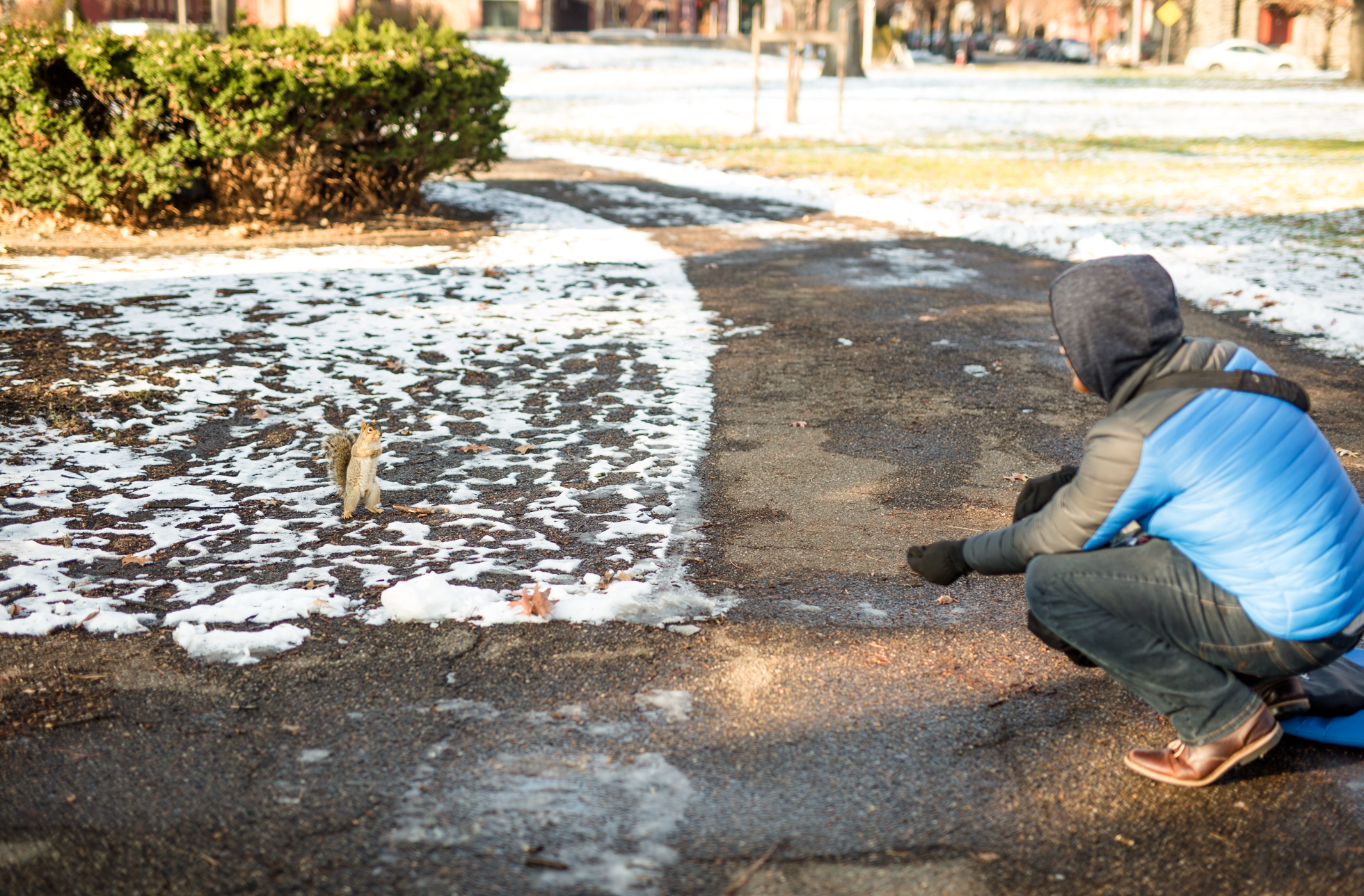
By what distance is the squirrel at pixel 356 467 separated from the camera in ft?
14.7

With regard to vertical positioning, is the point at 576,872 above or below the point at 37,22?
below

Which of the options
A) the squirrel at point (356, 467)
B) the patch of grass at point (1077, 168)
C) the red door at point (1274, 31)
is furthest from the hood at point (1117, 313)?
the red door at point (1274, 31)

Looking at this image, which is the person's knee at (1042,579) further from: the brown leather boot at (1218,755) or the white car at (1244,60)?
the white car at (1244,60)

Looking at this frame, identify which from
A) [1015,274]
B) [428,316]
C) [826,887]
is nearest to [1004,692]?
[826,887]

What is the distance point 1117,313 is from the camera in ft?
8.54

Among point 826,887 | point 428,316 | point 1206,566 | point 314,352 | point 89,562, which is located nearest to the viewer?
point 826,887

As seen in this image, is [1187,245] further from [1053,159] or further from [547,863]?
[547,863]

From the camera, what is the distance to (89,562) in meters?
4.11

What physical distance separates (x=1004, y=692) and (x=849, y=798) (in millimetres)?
742

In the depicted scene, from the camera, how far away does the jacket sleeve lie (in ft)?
8.41

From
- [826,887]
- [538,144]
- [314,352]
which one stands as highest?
[538,144]

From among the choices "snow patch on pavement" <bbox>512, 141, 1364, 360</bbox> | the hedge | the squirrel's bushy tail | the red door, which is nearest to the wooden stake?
the squirrel's bushy tail

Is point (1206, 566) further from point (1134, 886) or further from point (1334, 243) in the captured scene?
point (1334, 243)

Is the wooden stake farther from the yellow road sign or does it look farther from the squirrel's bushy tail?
the yellow road sign
